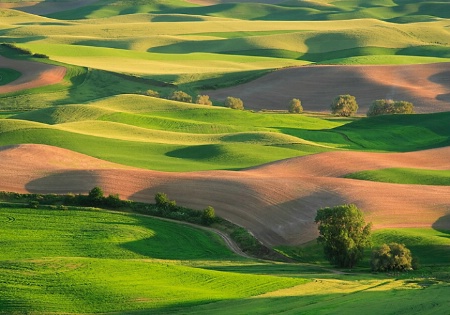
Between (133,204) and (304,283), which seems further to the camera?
(133,204)

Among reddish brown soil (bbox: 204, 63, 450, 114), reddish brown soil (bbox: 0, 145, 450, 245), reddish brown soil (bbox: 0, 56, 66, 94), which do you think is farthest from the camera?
reddish brown soil (bbox: 0, 56, 66, 94)

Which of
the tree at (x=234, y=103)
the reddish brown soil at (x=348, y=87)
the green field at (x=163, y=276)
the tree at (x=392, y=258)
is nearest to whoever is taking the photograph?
the green field at (x=163, y=276)

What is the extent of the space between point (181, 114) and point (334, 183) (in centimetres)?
3848

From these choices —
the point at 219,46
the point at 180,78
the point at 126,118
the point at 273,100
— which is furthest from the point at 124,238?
the point at 219,46

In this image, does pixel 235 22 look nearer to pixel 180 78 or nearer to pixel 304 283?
pixel 180 78

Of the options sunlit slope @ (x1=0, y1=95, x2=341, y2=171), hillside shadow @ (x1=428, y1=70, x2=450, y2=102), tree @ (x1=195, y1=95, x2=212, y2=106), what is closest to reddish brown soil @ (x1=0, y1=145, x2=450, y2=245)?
sunlit slope @ (x1=0, y1=95, x2=341, y2=171)

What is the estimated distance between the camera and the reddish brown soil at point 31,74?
4272 inches

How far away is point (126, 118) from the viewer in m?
88.9

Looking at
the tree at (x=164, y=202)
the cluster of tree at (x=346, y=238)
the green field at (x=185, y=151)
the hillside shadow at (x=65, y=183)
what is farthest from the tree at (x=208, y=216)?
the hillside shadow at (x=65, y=183)

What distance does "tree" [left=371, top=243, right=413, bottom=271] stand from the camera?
43.3m

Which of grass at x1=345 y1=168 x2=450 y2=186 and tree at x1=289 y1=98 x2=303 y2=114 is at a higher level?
tree at x1=289 y1=98 x2=303 y2=114

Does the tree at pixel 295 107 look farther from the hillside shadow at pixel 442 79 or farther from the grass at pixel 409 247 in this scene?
the grass at pixel 409 247

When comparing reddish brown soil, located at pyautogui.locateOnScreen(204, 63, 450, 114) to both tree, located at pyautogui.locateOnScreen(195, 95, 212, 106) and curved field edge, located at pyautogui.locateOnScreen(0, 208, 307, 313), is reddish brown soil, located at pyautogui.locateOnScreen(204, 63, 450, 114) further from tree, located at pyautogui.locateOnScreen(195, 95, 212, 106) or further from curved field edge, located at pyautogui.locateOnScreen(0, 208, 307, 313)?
curved field edge, located at pyautogui.locateOnScreen(0, 208, 307, 313)

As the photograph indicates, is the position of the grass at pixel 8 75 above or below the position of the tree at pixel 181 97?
above
